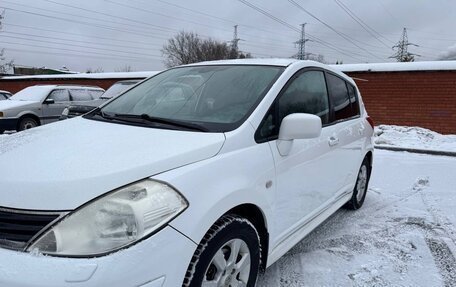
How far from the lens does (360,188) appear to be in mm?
4754

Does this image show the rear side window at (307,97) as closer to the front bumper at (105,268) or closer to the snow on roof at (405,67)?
the front bumper at (105,268)

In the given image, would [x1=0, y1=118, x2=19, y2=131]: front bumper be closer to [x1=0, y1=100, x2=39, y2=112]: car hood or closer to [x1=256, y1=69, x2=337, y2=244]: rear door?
[x1=0, y1=100, x2=39, y2=112]: car hood

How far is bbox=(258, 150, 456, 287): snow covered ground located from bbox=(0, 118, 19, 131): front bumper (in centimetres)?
974

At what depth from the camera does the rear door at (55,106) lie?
11.9m

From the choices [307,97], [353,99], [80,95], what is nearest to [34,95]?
[80,95]

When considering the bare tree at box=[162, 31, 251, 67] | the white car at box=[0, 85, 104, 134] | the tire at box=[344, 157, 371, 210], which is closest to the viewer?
the tire at box=[344, 157, 371, 210]

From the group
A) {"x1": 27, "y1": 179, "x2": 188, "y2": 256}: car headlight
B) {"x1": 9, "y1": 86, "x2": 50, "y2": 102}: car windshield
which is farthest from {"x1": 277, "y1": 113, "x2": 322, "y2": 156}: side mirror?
{"x1": 9, "y1": 86, "x2": 50, "y2": 102}: car windshield

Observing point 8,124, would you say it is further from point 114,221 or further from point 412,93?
point 412,93

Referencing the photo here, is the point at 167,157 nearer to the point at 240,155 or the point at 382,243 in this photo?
the point at 240,155

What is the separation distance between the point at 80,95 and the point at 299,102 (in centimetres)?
1131

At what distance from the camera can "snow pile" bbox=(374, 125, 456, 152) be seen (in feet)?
31.1

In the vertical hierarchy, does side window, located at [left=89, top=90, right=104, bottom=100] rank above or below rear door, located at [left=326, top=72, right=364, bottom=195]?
above

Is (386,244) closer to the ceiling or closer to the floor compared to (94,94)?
closer to the floor

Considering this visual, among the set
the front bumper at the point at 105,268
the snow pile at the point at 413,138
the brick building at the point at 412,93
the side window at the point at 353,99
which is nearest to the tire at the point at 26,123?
the brick building at the point at 412,93
